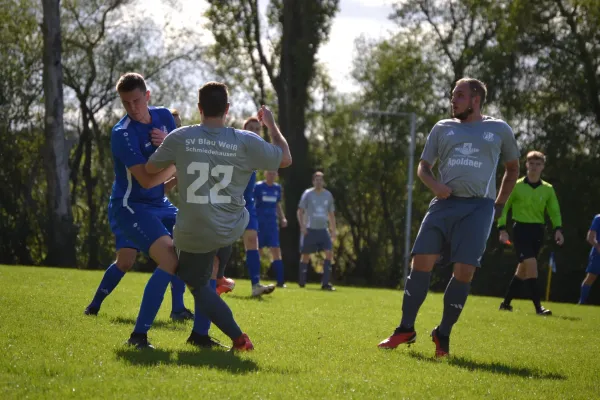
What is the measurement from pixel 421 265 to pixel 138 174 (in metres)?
2.57

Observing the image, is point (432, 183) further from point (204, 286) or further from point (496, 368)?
point (204, 286)

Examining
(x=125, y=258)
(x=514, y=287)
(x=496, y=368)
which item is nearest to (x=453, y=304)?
Answer: (x=496, y=368)

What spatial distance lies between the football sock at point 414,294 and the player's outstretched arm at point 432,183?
0.71m

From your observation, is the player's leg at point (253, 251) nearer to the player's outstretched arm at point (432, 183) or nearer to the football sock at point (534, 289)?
the football sock at point (534, 289)

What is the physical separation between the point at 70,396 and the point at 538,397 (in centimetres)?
290

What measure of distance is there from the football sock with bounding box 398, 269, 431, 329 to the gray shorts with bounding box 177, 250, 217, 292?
6.59 ft

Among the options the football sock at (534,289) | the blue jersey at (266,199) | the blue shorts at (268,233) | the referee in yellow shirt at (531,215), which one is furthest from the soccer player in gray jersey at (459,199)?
the blue shorts at (268,233)

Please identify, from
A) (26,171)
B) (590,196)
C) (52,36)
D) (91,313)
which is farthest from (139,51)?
(91,313)

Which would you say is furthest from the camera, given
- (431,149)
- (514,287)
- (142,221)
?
(514,287)

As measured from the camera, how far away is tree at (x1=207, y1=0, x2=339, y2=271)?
115ft

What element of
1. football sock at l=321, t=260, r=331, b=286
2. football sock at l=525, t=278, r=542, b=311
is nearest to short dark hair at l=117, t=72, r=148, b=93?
football sock at l=525, t=278, r=542, b=311

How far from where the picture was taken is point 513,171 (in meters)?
7.92

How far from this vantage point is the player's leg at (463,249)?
295 inches

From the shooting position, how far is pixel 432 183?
7.55 m
